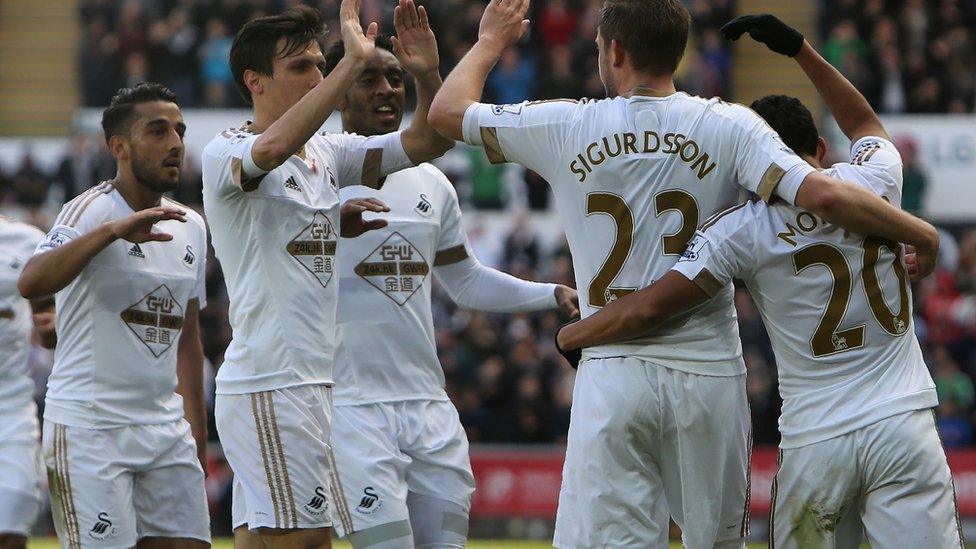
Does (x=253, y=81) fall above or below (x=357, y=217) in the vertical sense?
above

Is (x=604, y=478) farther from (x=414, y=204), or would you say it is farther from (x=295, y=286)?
(x=414, y=204)

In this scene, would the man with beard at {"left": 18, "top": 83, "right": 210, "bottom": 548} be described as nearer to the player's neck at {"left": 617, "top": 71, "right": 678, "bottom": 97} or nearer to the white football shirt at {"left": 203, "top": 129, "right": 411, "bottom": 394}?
the white football shirt at {"left": 203, "top": 129, "right": 411, "bottom": 394}

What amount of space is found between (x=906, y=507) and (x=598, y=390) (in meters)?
1.25

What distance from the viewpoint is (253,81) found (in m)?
6.23

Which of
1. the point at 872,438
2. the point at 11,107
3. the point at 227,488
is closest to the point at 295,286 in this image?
the point at 872,438

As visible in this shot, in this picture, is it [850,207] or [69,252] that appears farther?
[69,252]

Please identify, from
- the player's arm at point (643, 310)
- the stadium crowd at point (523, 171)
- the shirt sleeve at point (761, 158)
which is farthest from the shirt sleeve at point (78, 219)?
the stadium crowd at point (523, 171)

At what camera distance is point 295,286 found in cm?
600

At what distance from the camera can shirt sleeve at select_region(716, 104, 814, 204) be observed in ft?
17.6

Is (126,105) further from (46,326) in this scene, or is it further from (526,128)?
(526,128)

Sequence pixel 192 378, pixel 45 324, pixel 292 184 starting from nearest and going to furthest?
pixel 292 184 < pixel 192 378 < pixel 45 324

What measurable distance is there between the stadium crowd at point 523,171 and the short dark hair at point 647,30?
10614 mm

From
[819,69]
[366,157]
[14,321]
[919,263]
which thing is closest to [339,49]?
[366,157]

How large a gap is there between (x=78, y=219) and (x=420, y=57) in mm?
1889
